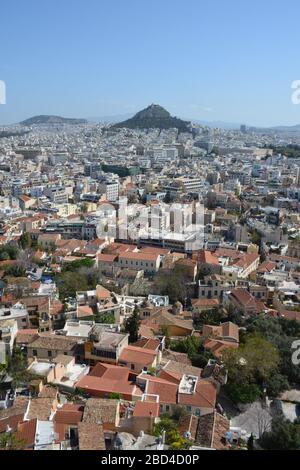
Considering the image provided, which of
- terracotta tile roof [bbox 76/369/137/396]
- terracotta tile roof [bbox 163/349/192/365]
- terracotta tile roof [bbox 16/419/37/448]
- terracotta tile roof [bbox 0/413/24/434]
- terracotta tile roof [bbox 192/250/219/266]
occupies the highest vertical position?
terracotta tile roof [bbox 16/419/37/448]

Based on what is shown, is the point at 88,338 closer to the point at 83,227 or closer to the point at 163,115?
the point at 83,227

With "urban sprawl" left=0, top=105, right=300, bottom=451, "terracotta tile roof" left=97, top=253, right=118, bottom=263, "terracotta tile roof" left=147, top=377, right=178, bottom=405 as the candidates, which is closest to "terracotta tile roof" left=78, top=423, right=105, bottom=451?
"urban sprawl" left=0, top=105, right=300, bottom=451

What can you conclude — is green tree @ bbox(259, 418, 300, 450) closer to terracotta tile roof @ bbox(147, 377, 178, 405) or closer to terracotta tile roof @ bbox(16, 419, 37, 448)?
terracotta tile roof @ bbox(147, 377, 178, 405)

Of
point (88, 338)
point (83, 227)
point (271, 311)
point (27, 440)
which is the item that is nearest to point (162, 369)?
point (88, 338)

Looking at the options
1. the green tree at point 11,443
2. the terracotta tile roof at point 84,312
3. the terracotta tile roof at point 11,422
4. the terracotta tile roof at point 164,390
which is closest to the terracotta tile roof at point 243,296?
the terracotta tile roof at point 84,312

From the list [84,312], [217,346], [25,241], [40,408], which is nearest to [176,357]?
[217,346]

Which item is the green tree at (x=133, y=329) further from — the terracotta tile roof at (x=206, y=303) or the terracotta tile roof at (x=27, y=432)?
the terracotta tile roof at (x=27, y=432)

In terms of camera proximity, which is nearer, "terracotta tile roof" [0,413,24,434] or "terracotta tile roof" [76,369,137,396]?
"terracotta tile roof" [0,413,24,434]
